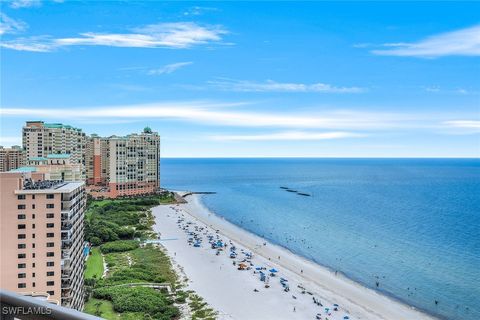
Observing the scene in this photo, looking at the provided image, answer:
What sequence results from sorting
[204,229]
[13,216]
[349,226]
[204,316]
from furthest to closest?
[349,226]
[204,229]
[204,316]
[13,216]

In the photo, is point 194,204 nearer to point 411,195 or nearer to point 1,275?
point 411,195

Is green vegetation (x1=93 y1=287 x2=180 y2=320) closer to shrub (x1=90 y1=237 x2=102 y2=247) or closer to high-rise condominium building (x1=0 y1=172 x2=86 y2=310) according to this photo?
high-rise condominium building (x1=0 y1=172 x2=86 y2=310)

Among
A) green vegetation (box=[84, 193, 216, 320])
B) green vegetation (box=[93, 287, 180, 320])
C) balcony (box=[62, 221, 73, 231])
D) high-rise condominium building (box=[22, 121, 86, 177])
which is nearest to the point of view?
balcony (box=[62, 221, 73, 231])

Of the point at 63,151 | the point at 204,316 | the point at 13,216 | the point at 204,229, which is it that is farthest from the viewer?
the point at 63,151

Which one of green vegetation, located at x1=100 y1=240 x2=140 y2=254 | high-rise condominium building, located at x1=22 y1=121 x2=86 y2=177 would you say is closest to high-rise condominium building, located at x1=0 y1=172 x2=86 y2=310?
green vegetation, located at x1=100 y1=240 x2=140 y2=254

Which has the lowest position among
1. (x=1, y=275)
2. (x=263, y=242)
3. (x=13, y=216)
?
(x=263, y=242)

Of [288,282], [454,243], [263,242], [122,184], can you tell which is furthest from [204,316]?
[122,184]
